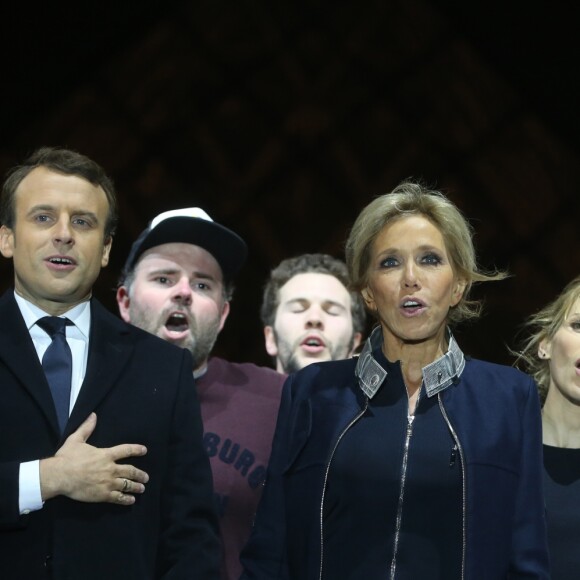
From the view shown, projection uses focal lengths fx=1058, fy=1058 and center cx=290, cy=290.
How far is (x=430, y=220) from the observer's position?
207 centimetres

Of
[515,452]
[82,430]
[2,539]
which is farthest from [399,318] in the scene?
[2,539]

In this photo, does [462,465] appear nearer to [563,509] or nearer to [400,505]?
[400,505]

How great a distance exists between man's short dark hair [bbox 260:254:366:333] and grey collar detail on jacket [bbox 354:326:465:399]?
1.20 m

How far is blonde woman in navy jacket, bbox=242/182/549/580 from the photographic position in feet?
6.07

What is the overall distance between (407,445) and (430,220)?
0.45 metres

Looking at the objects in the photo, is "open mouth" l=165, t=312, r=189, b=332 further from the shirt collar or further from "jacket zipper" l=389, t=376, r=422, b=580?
"jacket zipper" l=389, t=376, r=422, b=580

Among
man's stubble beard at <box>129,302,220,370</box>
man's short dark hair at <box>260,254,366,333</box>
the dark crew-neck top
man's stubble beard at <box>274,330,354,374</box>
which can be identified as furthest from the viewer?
man's short dark hair at <box>260,254,366,333</box>

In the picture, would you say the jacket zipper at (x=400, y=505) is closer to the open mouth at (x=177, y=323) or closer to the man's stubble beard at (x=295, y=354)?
the open mouth at (x=177, y=323)

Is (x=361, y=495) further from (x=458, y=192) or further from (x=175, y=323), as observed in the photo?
(x=458, y=192)

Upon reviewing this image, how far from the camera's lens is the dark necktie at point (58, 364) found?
6.21 ft

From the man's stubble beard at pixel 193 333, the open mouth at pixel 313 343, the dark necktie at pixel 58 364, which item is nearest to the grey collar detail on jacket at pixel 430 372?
the dark necktie at pixel 58 364

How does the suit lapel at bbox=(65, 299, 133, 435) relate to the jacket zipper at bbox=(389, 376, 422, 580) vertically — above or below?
above

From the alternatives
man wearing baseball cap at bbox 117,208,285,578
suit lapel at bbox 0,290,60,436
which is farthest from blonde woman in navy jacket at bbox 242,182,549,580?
man wearing baseball cap at bbox 117,208,285,578

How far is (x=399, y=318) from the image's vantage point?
2.01 meters
